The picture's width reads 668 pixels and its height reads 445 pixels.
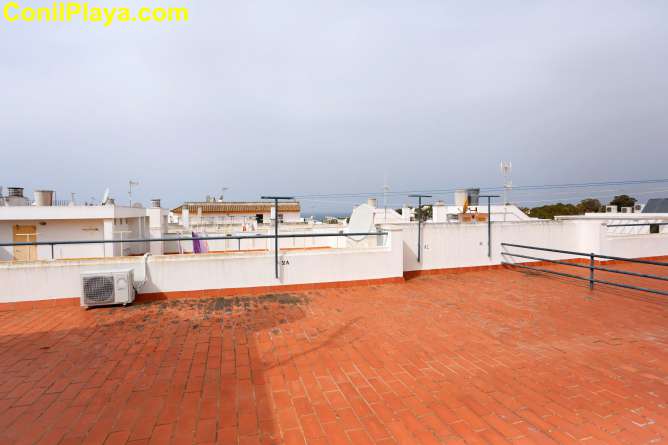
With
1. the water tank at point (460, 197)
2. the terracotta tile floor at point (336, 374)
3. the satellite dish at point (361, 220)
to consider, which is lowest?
the terracotta tile floor at point (336, 374)

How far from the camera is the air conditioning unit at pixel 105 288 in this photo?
5680mm

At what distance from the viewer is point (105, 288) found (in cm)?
574

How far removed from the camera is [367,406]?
293 cm

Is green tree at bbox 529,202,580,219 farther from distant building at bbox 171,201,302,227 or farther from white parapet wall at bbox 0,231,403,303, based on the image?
white parapet wall at bbox 0,231,403,303

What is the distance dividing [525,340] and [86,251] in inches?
903

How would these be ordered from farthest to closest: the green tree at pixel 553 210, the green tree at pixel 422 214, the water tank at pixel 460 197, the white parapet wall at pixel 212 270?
1. the green tree at pixel 553 210
2. the water tank at pixel 460 197
3. the green tree at pixel 422 214
4. the white parapet wall at pixel 212 270

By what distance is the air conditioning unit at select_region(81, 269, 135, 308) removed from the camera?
5680 millimetres

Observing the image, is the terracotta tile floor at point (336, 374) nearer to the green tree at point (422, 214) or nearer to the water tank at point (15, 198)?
the green tree at point (422, 214)

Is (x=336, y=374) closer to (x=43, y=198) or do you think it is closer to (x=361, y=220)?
(x=361, y=220)

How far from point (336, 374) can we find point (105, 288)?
4554 millimetres

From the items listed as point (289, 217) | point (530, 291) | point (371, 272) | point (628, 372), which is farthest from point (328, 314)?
point (289, 217)

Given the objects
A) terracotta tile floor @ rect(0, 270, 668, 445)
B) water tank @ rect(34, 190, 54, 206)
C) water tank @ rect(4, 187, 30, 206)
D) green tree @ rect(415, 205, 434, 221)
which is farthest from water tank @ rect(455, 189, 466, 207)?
water tank @ rect(4, 187, 30, 206)

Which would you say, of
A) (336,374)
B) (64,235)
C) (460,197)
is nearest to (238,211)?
(64,235)

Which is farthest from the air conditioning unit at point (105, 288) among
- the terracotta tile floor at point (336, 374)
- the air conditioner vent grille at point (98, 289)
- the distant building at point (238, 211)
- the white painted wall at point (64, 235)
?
the distant building at point (238, 211)
